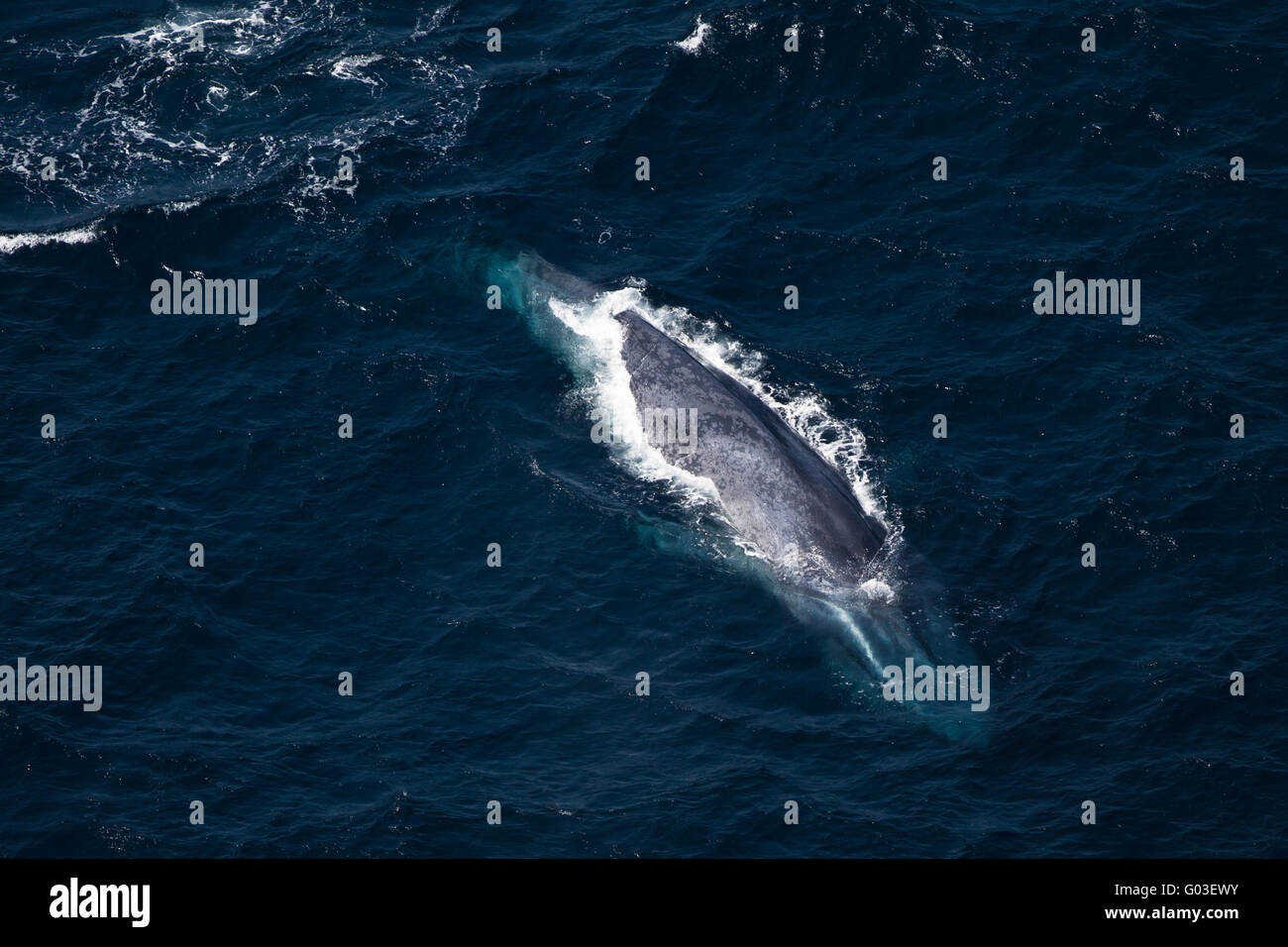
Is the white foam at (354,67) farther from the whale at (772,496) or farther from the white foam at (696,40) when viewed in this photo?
the whale at (772,496)

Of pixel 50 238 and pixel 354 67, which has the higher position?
pixel 354 67

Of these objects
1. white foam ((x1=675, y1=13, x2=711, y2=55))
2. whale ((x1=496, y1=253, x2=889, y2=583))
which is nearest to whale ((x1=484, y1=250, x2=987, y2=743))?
whale ((x1=496, y1=253, x2=889, y2=583))

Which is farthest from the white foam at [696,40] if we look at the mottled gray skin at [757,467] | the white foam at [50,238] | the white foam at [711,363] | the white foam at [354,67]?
the white foam at [50,238]

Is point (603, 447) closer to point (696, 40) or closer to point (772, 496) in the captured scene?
point (772, 496)

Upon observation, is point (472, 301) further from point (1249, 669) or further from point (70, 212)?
point (1249, 669)

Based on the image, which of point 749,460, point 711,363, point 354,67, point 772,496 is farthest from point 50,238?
point 772,496

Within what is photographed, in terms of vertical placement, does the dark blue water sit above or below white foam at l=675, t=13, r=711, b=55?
below

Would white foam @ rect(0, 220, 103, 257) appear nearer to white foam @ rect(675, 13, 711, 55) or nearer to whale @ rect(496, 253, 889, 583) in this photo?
whale @ rect(496, 253, 889, 583)

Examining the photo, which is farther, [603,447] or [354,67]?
[354,67]
